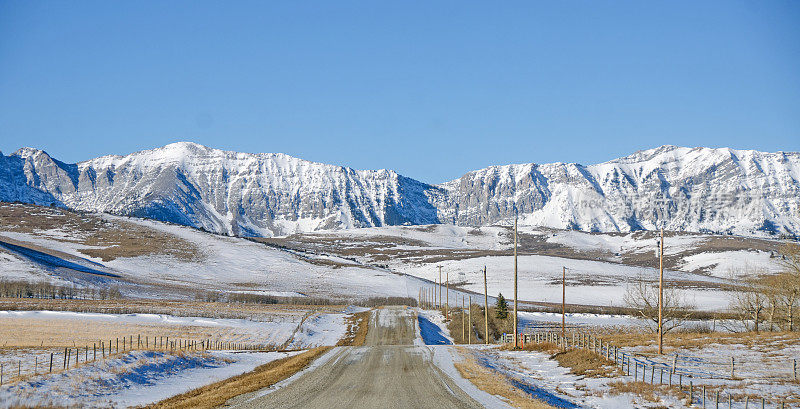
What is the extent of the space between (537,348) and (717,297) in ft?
538

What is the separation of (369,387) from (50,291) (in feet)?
459

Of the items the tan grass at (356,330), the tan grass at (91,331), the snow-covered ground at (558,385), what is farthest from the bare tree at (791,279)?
the tan grass at (91,331)

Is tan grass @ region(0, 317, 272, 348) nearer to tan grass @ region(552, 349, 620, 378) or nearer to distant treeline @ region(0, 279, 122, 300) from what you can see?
tan grass @ region(552, 349, 620, 378)

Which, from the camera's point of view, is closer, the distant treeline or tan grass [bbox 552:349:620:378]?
tan grass [bbox 552:349:620:378]

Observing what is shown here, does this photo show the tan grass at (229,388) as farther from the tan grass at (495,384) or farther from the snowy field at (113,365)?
the tan grass at (495,384)

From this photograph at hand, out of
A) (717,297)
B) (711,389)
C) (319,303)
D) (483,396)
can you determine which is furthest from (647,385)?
(717,297)

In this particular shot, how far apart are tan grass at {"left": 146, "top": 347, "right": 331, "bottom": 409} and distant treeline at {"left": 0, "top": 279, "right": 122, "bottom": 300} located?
403 ft

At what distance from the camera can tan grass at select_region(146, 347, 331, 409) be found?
22391 mm

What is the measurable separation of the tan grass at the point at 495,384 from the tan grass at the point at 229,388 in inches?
331

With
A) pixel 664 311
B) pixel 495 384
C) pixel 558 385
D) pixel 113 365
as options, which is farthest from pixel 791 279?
pixel 113 365

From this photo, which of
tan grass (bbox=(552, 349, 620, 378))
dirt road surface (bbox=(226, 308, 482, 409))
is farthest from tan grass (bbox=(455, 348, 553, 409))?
tan grass (bbox=(552, 349, 620, 378))

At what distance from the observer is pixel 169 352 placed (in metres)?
34.1

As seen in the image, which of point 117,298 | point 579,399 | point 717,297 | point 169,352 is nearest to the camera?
point 579,399

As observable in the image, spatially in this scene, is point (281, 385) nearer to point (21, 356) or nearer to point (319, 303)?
point (21, 356)
